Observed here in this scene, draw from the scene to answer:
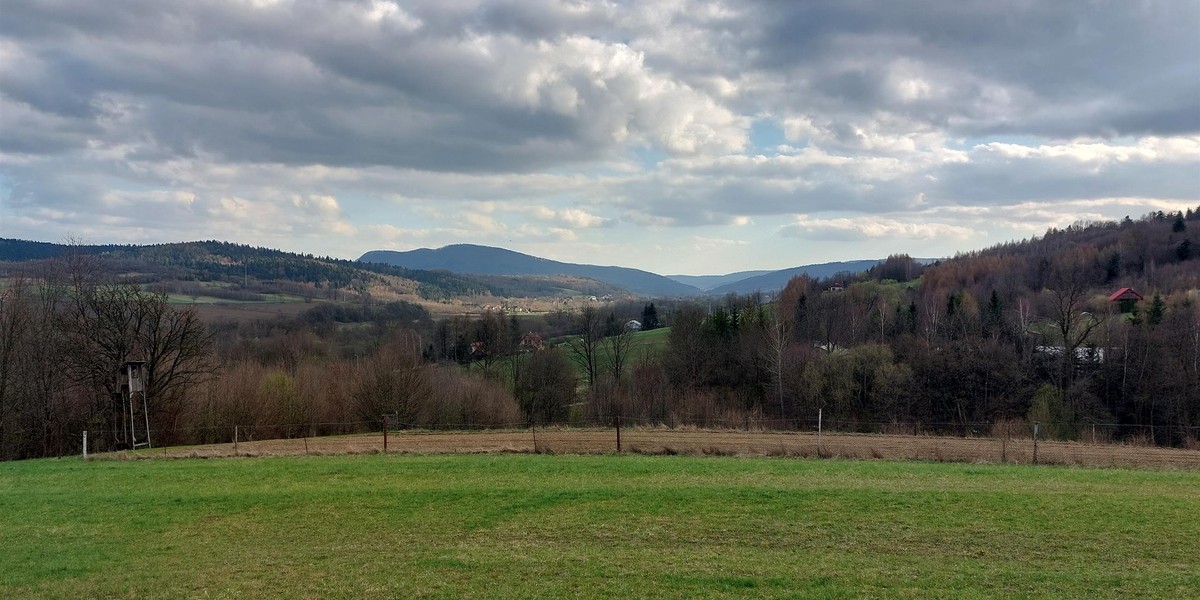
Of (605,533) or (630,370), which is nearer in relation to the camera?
(605,533)

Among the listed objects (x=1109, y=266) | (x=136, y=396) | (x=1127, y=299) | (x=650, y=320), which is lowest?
(x=136, y=396)

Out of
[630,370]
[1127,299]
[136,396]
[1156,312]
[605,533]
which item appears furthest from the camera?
[1127,299]

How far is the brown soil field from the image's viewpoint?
81.4 ft

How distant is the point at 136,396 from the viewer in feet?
125

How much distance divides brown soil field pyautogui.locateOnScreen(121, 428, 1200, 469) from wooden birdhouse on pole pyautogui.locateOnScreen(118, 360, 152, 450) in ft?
26.8

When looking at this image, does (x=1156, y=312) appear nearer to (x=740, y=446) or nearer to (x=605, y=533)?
(x=740, y=446)

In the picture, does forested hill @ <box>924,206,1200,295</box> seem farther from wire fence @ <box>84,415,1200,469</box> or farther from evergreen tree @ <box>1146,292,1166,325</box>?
wire fence @ <box>84,415,1200,469</box>

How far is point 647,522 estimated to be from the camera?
46.3 feet

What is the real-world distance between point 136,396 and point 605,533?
34785mm

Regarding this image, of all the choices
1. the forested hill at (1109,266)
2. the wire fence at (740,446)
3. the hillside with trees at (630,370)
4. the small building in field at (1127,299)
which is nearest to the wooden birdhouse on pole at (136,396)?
the hillside with trees at (630,370)

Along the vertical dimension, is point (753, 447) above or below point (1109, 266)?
below

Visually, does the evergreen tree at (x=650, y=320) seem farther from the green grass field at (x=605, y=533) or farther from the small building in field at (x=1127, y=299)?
the green grass field at (x=605, y=533)

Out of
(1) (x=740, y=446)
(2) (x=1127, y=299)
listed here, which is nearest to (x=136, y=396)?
(1) (x=740, y=446)

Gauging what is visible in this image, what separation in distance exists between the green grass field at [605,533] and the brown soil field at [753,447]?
4.05 meters
